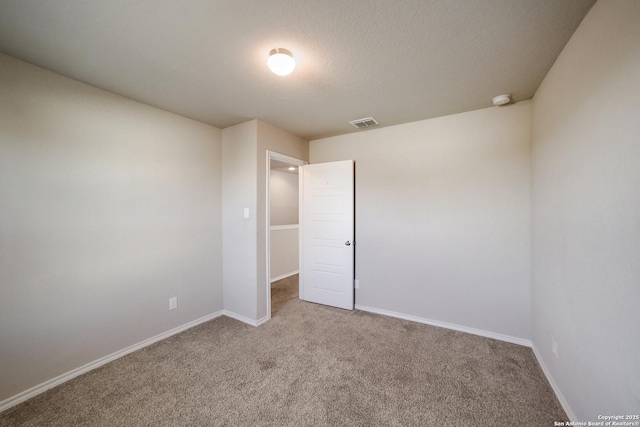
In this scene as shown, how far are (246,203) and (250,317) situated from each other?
145 centimetres

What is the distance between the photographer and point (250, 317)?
3047mm

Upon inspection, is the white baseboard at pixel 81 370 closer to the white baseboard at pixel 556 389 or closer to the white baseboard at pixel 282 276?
the white baseboard at pixel 282 276

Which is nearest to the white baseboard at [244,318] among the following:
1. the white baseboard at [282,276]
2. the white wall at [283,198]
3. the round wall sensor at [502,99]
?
the white baseboard at [282,276]

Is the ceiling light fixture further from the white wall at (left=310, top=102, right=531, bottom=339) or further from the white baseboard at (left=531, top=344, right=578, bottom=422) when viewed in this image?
the white baseboard at (left=531, top=344, right=578, bottom=422)

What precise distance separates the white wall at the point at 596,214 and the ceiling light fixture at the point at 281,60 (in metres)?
1.74

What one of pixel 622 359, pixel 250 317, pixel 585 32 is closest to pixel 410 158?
pixel 585 32

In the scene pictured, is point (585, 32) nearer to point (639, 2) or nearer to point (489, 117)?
point (639, 2)

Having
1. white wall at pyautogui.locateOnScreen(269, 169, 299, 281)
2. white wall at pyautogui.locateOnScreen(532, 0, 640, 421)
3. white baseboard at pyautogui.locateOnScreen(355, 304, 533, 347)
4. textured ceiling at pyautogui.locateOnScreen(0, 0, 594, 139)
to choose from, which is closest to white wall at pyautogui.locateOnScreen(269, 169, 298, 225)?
white wall at pyautogui.locateOnScreen(269, 169, 299, 281)

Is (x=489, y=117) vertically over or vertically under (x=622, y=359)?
over

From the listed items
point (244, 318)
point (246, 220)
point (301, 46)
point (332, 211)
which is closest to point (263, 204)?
point (246, 220)

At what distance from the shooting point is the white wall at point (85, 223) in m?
1.81

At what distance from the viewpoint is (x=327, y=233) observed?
361cm

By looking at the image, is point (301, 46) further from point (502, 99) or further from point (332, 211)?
point (332, 211)

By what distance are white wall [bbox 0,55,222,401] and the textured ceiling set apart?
0.96ft
